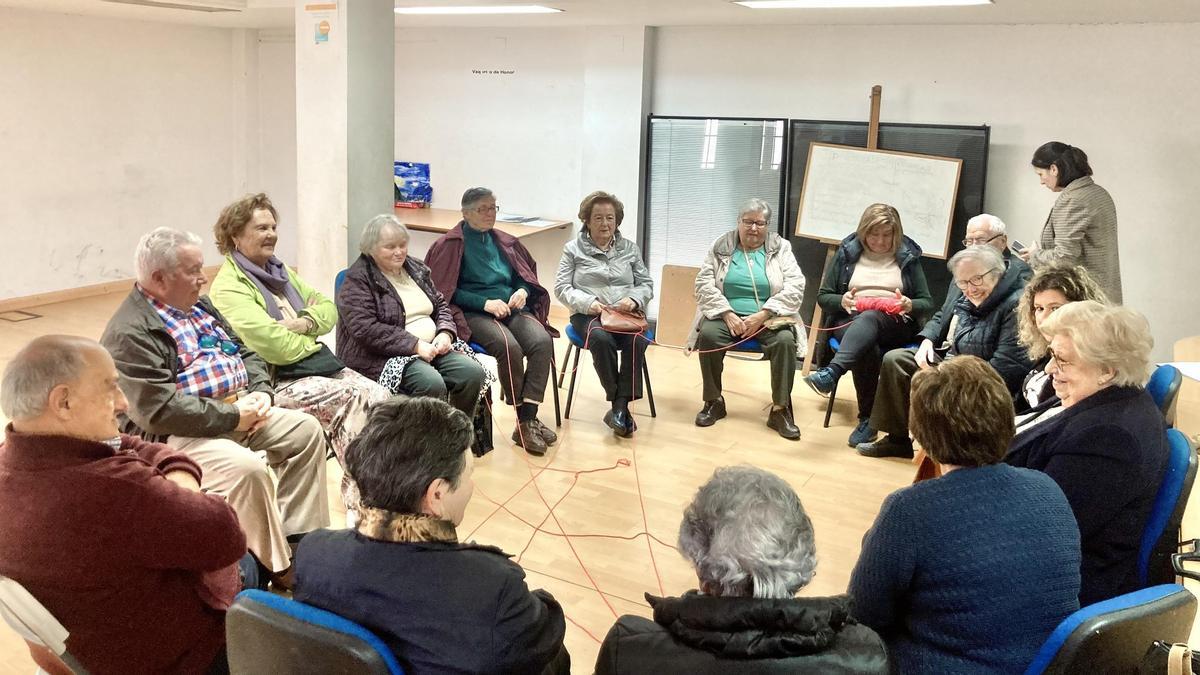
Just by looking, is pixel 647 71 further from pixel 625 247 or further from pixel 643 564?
pixel 643 564

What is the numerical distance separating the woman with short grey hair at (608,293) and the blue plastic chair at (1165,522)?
274 cm

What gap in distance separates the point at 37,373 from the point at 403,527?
840 mm

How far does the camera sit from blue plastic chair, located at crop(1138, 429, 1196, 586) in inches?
89.1

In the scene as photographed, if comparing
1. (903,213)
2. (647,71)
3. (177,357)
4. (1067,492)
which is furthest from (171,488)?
(647,71)

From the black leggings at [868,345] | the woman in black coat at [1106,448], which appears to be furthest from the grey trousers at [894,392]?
the woman in black coat at [1106,448]

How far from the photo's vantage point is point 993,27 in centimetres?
568

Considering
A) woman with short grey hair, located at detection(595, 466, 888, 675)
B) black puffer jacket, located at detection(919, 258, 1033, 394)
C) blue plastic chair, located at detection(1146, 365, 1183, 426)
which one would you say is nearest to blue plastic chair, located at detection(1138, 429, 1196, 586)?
blue plastic chair, located at detection(1146, 365, 1183, 426)

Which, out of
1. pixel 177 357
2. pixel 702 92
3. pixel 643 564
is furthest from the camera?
pixel 702 92

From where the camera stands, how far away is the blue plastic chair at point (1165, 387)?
291 cm

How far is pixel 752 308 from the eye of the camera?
505 cm

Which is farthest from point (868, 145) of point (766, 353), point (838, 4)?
point (766, 353)

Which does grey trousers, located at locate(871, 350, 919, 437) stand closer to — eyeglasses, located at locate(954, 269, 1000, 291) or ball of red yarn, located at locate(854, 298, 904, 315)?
ball of red yarn, located at locate(854, 298, 904, 315)

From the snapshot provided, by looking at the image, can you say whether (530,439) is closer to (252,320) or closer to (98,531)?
(252,320)

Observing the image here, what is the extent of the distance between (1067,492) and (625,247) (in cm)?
310
